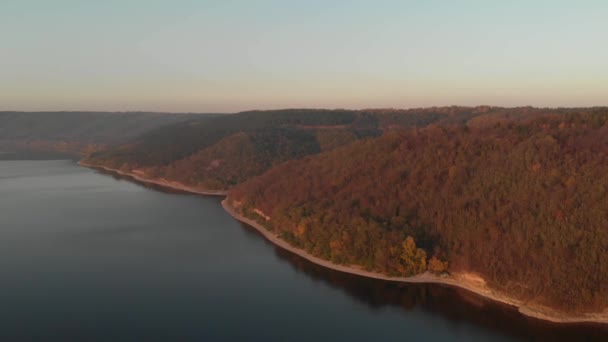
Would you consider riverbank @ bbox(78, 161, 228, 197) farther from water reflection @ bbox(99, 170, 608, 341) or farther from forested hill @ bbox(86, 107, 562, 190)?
water reflection @ bbox(99, 170, 608, 341)

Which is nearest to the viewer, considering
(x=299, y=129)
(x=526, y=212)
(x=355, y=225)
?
(x=526, y=212)

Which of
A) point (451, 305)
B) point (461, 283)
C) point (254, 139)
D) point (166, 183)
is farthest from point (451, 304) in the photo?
point (254, 139)

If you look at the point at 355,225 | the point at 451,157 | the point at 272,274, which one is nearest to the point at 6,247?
the point at 272,274

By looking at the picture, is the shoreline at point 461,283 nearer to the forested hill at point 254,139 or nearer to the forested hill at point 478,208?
the forested hill at point 478,208

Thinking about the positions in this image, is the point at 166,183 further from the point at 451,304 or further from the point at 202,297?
the point at 451,304

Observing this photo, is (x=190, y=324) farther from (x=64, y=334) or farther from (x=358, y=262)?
(x=358, y=262)
